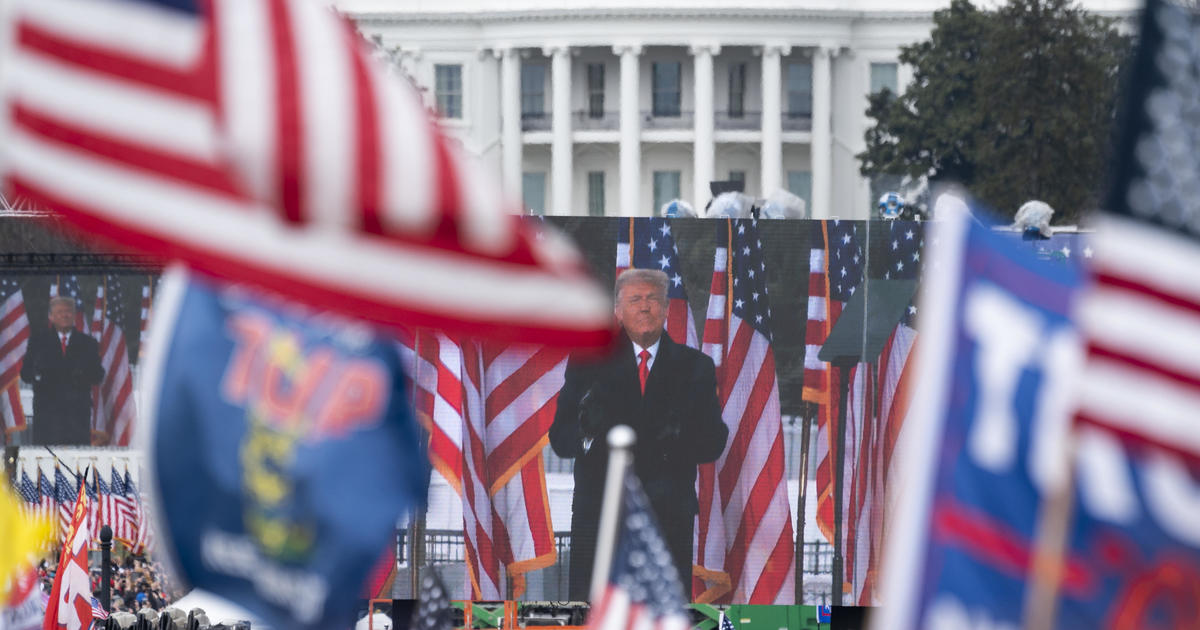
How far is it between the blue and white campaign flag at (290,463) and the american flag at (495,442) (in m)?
15.4

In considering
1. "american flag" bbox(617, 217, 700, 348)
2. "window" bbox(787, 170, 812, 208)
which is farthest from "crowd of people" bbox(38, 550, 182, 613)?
"window" bbox(787, 170, 812, 208)

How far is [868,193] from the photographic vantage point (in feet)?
281

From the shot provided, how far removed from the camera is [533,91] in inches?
3637

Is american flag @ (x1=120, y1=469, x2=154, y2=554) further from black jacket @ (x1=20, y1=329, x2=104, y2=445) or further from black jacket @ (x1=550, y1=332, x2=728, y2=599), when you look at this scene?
black jacket @ (x1=550, y1=332, x2=728, y2=599)

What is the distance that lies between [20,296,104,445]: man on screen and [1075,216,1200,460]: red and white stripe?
17653 mm

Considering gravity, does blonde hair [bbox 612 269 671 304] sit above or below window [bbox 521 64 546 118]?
below

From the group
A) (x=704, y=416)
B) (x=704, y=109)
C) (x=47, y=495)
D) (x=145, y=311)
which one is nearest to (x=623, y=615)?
(x=704, y=416)

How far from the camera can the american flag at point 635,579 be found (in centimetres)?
682

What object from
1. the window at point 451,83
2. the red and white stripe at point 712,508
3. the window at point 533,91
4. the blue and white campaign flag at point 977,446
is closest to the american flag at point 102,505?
the red and white stripe at point 712,508

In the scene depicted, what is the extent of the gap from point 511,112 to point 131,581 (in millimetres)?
67708

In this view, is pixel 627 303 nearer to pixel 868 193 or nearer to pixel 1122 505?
pixel 1122 505

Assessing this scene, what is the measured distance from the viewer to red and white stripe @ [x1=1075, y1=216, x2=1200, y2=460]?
520 cm

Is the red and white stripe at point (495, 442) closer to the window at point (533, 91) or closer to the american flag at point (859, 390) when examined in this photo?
the american flag at point (859, 390)

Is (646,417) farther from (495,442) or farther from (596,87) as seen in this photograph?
(596,87)
